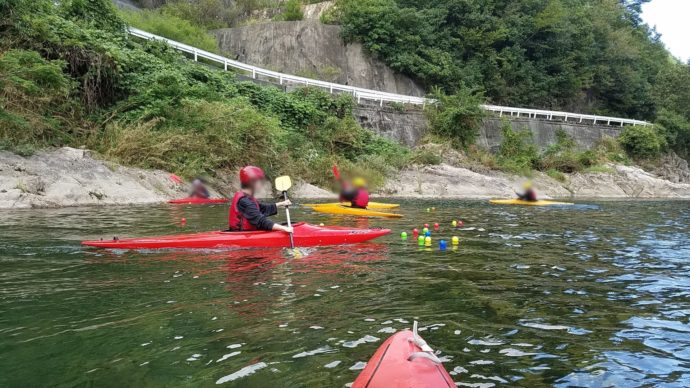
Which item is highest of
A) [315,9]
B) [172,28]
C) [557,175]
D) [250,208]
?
[315,9]

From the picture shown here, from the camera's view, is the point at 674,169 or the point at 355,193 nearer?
the point at 355,193

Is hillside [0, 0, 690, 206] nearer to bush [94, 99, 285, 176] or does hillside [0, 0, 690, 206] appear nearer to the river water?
bush [94, 99, 285, 176]

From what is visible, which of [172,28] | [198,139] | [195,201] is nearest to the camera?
[195,201]

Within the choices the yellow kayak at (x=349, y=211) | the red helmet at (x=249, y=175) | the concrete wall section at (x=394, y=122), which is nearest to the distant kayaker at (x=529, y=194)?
the yellow kayak at (x=349, y=211)

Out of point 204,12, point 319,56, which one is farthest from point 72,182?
point 204,12

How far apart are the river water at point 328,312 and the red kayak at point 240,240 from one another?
22cm

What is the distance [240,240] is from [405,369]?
203 inches

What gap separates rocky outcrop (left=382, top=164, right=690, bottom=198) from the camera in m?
21.6

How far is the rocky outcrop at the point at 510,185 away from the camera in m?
21.6

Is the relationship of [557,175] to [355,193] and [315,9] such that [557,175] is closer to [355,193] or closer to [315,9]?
[355,193]

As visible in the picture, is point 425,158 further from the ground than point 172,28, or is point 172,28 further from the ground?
point 172,28

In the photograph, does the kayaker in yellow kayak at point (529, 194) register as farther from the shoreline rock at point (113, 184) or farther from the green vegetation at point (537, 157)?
the green vegetation at point (537, 157)

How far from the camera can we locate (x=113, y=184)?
520 inches

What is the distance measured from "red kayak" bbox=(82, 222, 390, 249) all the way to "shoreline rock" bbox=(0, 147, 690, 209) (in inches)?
234
